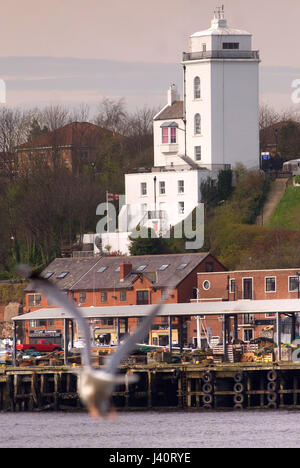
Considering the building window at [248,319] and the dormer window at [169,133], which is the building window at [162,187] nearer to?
the dormer window at [169,133]

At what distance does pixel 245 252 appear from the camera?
355 feet

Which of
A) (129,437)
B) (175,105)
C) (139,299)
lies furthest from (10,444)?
(175,105)

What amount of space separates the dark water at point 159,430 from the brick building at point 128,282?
32826 millimetres

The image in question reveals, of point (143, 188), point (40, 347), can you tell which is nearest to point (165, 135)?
point (143, 188)

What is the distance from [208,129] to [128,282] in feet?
66.9

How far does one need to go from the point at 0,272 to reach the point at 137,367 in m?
48.0

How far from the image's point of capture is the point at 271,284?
317ft

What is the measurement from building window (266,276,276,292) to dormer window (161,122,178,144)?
88.3 ft

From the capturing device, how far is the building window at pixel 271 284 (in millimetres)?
96438

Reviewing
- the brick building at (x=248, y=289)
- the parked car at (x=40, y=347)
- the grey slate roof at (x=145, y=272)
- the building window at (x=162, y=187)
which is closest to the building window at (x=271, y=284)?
the brick building at (x=248, y=289)

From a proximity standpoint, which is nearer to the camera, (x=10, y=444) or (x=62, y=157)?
(x=10, y=444)

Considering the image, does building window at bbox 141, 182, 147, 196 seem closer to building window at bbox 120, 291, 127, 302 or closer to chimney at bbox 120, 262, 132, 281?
chimney at bbox 120, 262, 132, 281
